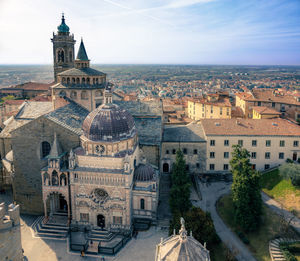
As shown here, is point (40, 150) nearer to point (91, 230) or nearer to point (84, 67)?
point (91, 230)

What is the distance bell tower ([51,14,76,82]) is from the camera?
216ft

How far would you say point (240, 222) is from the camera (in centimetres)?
3747

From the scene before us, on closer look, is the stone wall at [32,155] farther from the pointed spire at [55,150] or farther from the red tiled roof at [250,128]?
the red tiled roof at [250,128]

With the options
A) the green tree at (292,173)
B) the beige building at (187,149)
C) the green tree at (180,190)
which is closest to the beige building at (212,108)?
the beige building at (187,149)

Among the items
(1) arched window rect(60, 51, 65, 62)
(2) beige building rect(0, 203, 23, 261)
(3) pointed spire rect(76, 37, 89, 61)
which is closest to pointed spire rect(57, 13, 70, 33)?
(1) arched window rect(60, 51, 65, 62)

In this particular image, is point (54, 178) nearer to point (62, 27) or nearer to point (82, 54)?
point (82, 54)

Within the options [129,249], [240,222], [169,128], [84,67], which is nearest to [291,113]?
[169,128]

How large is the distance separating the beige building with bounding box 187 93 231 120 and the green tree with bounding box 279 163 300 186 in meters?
35.3

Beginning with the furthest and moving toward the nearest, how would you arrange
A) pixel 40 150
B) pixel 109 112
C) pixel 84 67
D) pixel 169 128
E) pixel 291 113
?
1. pixel 291 113
2. pixel 169 128
3. pixel 84 67
4. pixel 40 150
5. pixel 109 112

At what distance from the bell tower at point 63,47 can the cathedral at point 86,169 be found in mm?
28615

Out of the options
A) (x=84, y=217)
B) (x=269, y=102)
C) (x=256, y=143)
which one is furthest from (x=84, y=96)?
(x=269, y=102)

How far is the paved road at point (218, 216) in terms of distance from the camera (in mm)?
34625

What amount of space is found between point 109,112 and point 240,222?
2234 centimetres

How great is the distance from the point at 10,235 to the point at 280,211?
113 ft
